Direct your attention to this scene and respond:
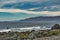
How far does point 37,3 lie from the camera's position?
539 inches

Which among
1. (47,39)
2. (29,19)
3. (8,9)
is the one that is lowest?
(47,39)

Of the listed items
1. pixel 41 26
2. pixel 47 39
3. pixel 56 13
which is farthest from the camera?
pixel 56 13

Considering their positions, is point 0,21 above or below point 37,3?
below

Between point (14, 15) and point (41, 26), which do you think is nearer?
point (41, 26)

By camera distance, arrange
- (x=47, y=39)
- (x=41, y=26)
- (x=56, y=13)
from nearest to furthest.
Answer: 1. (x=47, y=39)
2. (x=41, y=26)
3. (x=56, y=13)

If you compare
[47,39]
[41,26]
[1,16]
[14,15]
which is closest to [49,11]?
[41,26]

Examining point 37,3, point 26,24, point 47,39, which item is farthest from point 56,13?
point 47,39

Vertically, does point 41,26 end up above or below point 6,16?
below

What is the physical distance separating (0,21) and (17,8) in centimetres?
155

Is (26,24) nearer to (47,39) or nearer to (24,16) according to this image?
(24,16)

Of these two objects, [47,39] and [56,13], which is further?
[56,13]

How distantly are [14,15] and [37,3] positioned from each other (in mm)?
1892

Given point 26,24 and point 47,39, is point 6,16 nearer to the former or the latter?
point 26,24

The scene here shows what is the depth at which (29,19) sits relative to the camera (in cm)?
1379
